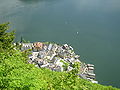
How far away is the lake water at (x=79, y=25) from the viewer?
1405cm

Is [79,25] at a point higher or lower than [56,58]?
higher

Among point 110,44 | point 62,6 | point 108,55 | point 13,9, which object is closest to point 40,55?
point 108,55

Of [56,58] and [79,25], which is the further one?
[79,25]

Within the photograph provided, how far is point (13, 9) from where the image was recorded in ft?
73.7

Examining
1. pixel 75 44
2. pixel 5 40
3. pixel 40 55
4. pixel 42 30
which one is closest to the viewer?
pixel 5 40

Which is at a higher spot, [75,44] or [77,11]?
[77,11]

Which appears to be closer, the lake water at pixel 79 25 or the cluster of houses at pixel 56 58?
the cluster of houses at pixel 56 58

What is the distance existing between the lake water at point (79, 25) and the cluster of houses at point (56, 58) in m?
0.62

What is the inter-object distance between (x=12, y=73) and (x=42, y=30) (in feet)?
47.9

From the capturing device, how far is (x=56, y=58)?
13.0m

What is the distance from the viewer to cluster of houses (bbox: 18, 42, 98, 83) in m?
11.6

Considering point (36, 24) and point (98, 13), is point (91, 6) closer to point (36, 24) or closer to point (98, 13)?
point (98, 13)

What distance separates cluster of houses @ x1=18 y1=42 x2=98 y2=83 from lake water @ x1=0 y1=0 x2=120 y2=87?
62 cm

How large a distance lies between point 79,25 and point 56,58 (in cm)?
749
